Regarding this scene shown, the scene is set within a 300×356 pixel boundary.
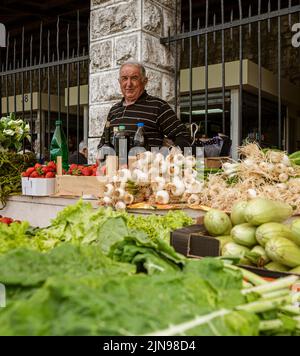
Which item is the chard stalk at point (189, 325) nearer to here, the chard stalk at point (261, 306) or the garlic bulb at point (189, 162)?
the chard stalk at point (261, 306)

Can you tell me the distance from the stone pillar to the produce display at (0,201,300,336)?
10.7 feet

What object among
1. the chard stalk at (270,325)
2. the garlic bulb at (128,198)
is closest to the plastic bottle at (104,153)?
the garlic bulb at (128,198)

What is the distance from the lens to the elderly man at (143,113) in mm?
3664

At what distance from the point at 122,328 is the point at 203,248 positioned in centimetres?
87

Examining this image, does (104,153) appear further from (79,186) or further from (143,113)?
(143,113)

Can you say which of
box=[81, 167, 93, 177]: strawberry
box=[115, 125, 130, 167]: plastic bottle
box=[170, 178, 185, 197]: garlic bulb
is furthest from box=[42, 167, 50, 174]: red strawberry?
box=[170, 178, 185, 197]: garlic bulb

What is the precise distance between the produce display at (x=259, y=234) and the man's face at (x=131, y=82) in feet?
7.39

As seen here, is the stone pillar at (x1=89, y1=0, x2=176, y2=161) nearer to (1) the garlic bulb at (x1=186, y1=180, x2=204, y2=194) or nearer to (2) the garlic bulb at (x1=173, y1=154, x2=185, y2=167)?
(2) the garlic bulb at (x1=173, y1=154, x2=185, y2=167)

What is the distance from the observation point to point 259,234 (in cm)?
149

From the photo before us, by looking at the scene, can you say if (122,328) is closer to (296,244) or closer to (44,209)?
(296,244)

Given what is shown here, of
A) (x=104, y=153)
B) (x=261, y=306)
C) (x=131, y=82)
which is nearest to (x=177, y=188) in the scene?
(x=104, y=153)

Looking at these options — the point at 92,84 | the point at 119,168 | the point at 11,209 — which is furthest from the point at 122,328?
the point at 92,84

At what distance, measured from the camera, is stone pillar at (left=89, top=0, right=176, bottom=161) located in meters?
4.18

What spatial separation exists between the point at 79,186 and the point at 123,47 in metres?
1.83
